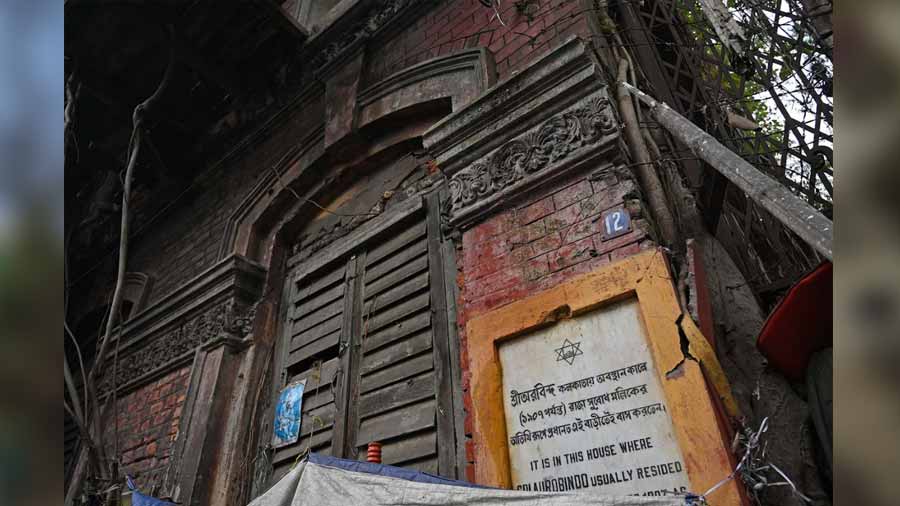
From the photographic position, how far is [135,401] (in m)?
4.94

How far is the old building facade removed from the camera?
2.45 m

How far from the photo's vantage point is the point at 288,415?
372 centimetres

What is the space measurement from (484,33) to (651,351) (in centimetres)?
247

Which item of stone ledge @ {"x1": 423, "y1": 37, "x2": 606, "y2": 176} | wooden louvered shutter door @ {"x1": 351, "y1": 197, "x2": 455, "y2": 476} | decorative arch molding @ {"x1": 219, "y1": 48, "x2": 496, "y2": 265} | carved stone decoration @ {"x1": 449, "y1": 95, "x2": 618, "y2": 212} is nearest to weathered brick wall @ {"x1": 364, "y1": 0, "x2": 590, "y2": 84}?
decorative arch molding @ {"x1": 219, "y1": 48, "x2": 496, "y2": 265}

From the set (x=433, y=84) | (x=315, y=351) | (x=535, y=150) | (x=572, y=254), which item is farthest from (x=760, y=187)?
(x=315, y=351)

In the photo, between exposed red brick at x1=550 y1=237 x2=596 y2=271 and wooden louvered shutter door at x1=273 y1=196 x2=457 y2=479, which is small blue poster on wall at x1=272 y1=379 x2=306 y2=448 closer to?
wooden louvered shutter door at x1=273 y1=196 x2=457 y2=479

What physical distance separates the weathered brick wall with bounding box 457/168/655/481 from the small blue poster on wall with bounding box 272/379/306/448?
1.49 metres

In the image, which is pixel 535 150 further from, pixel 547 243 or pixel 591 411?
pixel 591 411

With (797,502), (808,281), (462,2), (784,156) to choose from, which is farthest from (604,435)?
(462,2)

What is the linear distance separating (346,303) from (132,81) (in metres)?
3.55

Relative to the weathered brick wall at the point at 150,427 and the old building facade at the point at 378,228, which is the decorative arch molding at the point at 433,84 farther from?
the weathered brick wall at the point at 150,427

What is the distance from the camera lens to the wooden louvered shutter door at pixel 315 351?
11.4ft
